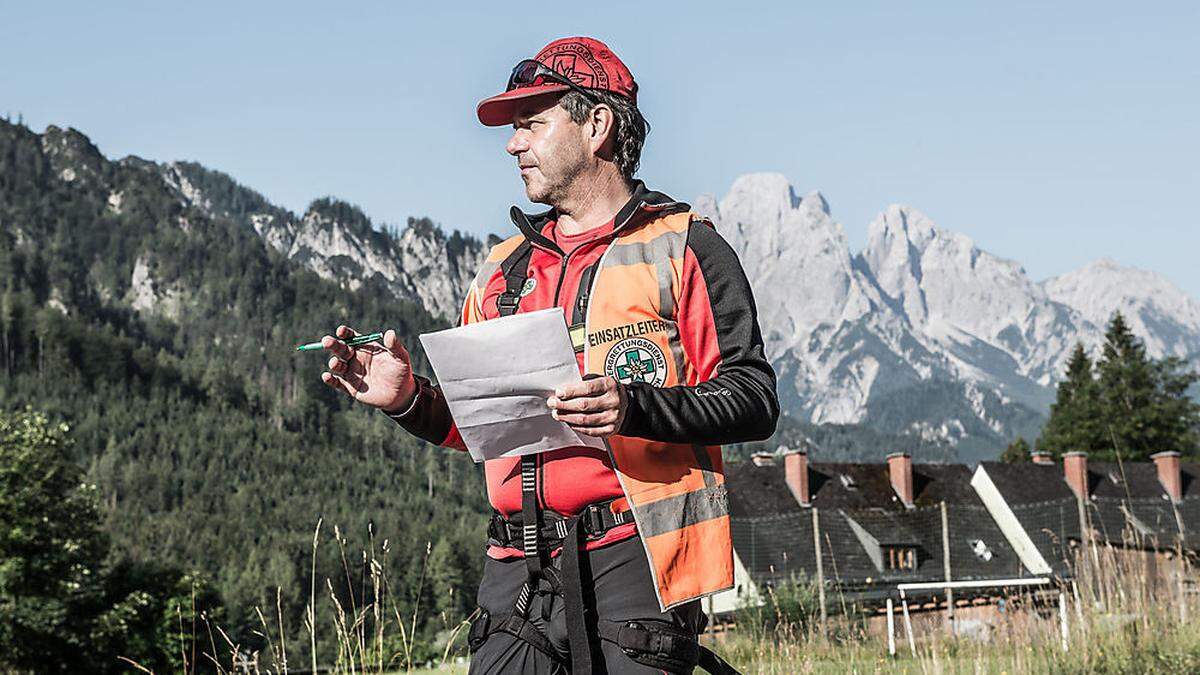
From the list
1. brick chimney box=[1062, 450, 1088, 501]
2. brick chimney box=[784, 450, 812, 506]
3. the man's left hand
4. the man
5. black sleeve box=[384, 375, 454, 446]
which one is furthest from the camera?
A: brick chimney box=[1062, 450, 1088, 501]

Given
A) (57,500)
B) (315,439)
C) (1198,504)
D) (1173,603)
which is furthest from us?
(315,439)

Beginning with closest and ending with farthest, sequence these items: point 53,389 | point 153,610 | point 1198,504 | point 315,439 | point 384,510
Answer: point 153,610
point 1198,504
point 384,510
point 53,389
point 315,439

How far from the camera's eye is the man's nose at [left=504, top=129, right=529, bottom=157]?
10.8 feet

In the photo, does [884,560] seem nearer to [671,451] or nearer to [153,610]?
[153,610]

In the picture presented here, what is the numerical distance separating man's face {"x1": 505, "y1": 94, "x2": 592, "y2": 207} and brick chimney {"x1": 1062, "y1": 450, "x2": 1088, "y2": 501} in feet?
213

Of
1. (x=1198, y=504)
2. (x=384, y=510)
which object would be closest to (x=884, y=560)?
(x=1198, y=504)

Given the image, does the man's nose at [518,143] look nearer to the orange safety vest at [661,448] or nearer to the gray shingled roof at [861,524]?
the orange safety vest at [661,448]

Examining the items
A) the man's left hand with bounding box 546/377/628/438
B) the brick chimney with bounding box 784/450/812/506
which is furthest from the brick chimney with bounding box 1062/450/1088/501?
the man's left hand with bounding box 546/377/628/438

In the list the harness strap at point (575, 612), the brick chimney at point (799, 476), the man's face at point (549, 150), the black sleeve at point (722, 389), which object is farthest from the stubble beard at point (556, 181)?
the brick chimney at point (799, 476)

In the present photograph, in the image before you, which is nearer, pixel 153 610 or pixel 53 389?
pixel 153 610

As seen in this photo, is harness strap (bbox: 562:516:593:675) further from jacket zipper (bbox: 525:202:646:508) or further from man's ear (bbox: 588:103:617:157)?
man's ear (bbox: 588:103:617:157)

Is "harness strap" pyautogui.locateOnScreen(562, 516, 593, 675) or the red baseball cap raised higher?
the red baseball cap

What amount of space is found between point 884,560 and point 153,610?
101 feet

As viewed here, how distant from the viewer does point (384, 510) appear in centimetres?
16100
